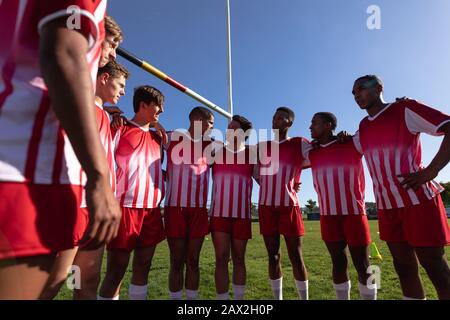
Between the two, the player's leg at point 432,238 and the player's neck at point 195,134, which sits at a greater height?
the player's neck at point 195,134

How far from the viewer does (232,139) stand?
436 cm

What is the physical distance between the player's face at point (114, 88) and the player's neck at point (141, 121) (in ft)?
1.67

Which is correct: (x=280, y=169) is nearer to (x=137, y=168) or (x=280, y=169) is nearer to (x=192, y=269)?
(x=192, y=269)

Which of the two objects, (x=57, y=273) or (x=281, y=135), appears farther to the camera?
(x=281, y=135)

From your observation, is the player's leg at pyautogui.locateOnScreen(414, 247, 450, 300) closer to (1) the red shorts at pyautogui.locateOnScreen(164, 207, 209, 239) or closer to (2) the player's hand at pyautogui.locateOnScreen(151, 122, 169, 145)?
(1) the red shorts at pyautogui.locateOnScreen(164, 207, 209, 239)

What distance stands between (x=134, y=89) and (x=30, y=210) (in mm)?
3089

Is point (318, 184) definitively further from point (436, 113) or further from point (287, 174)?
point (436, 113)

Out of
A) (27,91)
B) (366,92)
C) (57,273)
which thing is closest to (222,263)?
(366,92)

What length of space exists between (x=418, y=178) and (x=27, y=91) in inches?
115

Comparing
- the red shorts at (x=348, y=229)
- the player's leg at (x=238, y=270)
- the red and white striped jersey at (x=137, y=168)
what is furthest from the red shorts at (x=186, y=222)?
the red shorts at (x=348, y=229)

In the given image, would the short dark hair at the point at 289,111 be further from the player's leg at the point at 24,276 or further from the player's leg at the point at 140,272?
the player's leg at the point at 24,276

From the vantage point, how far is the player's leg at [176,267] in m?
3.57

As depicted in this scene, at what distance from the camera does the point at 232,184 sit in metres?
4.17
